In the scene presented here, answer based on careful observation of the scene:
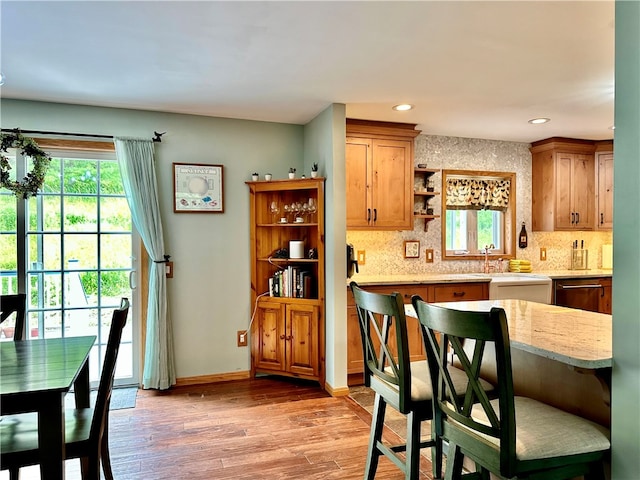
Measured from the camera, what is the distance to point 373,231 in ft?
14.5

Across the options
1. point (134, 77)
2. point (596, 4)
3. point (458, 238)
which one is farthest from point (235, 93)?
point (458, 238)

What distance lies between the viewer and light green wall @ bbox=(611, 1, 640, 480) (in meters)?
1.31

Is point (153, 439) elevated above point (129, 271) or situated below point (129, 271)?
below

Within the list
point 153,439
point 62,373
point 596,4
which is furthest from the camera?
point 153,439

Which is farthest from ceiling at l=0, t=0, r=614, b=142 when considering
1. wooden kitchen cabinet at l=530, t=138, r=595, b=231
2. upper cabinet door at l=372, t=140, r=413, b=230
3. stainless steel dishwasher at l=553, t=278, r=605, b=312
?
stainless steel dishwasher at l=553, t=278, r=605, b=312

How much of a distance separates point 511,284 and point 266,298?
2.39 m

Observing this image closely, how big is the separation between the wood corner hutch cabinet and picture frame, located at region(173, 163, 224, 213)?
0.31m

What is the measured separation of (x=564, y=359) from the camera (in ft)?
4.72

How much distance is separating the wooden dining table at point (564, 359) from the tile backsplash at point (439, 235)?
88.3 inches

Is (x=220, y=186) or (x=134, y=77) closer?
(x=134, y=77)

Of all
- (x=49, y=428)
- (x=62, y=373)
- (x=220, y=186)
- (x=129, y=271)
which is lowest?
(x=49, y=428)

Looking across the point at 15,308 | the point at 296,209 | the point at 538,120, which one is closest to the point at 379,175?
the point at 296,209

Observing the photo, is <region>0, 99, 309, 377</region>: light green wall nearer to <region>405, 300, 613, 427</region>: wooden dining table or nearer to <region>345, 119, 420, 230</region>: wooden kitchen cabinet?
<region>345, 119, 420, 230</region>: wooden kitchen cabinet

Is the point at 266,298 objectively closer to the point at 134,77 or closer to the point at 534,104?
the point at 134,77
